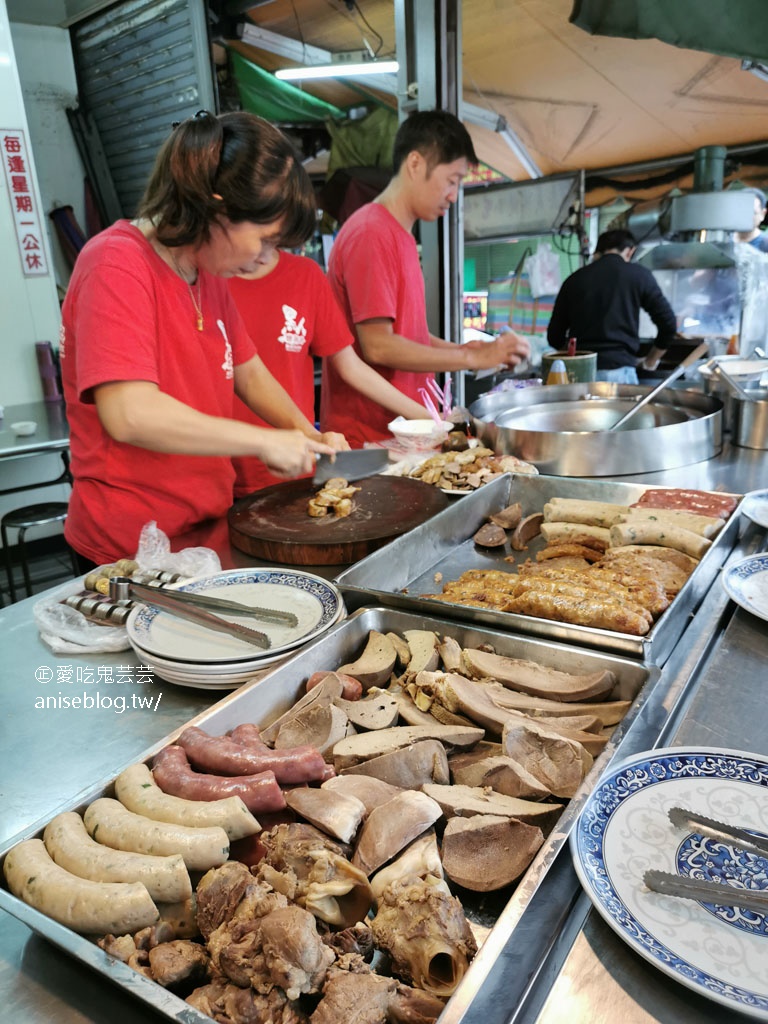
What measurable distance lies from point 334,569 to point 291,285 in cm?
179

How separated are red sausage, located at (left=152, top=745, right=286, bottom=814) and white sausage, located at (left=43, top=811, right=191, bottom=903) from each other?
127mm

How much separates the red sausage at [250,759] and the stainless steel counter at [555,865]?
161mm

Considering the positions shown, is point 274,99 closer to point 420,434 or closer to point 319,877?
point 420,434

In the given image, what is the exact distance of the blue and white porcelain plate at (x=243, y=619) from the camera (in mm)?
1543

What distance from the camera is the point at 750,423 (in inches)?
128

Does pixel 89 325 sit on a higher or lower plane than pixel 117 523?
higher

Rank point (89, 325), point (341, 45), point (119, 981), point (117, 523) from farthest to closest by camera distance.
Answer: point (341, 45) < point (117, 523) < point (89, 325) < point (119, 981)

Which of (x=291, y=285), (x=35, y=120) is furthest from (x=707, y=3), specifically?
(x=35, y=120)

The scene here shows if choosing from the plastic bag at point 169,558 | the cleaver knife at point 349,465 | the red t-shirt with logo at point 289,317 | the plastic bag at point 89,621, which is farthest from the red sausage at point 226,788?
the red t-shirt with logo at point 289,317

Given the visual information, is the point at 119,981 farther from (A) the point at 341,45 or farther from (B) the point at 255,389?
(A) the point at 341,45

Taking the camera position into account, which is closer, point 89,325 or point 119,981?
point 119,981

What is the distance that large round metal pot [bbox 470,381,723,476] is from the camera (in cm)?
282

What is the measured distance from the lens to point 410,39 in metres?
4.89

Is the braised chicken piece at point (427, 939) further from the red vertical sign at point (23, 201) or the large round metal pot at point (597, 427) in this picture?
the red vertical sign at point (23, 201)
